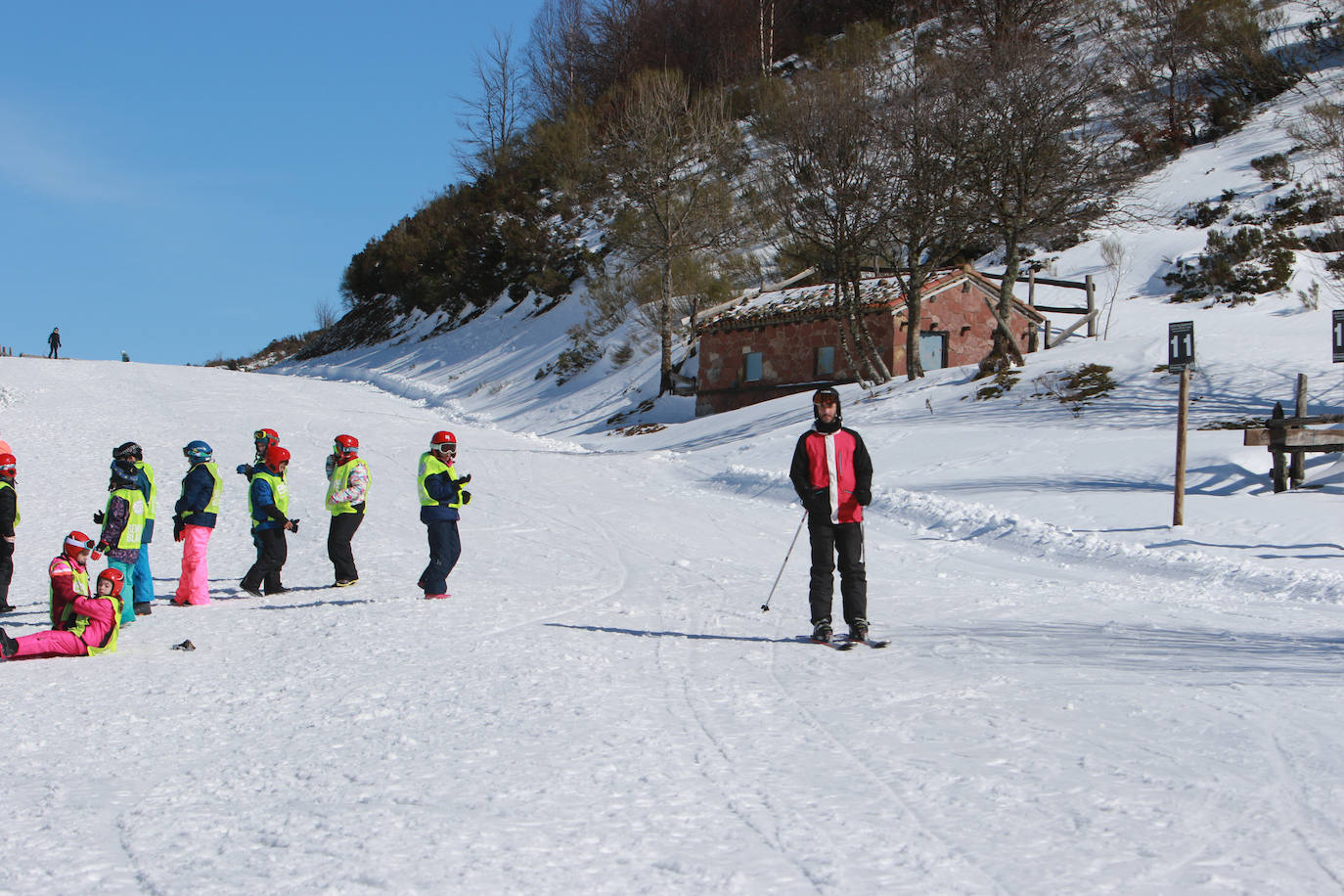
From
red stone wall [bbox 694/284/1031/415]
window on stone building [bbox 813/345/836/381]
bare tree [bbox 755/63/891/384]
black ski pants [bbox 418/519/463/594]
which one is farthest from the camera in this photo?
window on stone building [bbox 813/345/836/381]

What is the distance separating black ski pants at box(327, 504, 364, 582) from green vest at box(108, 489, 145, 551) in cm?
172

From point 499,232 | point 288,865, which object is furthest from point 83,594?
point 499,232

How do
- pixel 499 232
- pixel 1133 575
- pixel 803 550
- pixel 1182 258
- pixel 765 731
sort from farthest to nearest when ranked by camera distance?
pixel 499 232, pixel 1182 258, pixel 803 550, pixel 1133 575, pixel 765 731

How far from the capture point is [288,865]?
3.58m

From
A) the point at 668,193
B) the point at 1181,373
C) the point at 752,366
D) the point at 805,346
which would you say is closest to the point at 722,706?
the point at 1181,373

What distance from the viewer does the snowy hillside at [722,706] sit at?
365 centimetres

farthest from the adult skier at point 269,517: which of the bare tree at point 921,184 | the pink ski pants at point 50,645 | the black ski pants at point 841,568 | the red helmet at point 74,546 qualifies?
the bare tree at point 921,184

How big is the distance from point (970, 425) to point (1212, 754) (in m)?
17.2

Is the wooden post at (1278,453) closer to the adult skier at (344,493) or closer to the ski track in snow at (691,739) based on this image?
the ski track in snow at (691,739)

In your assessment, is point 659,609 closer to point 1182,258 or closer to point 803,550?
point 803,550

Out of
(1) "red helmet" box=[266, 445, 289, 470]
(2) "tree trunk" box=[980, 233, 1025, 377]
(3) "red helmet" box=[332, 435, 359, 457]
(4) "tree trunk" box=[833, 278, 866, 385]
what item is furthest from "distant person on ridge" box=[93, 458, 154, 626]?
(4) "tree trunk" box=[833, 278, 866, 385]

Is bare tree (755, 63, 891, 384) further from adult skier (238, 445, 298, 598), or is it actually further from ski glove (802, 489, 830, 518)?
ski glove (802, 489, 830, 518)

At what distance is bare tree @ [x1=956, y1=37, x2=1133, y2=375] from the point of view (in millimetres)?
26531

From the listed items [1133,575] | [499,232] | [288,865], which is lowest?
[1133,575]
